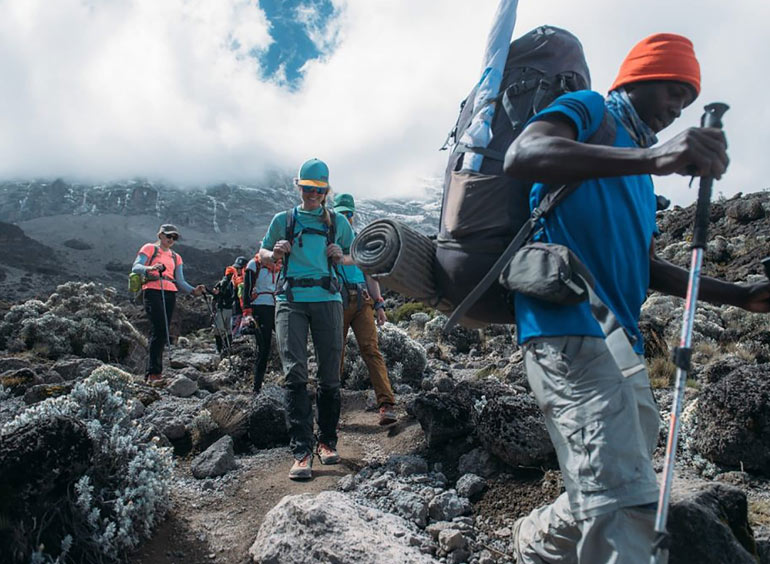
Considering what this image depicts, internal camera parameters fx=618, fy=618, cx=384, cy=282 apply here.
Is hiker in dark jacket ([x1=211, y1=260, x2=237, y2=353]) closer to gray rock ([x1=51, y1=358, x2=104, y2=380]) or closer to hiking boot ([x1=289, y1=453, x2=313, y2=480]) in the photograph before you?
gray rock ([x1=51, y1=358, x2=104, y2=380])

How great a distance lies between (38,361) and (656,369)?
9.30 m

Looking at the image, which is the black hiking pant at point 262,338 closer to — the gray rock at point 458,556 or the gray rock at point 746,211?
the gray rock at point 458,556

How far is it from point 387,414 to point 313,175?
2278 mm

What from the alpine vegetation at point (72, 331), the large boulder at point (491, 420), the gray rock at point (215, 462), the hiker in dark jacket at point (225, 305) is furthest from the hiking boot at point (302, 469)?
the alpine vegetation at point (72, 331)

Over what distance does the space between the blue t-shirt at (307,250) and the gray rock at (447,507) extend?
Answer: 1652mm

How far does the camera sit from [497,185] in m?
2.11

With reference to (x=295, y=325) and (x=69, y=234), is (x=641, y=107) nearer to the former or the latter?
(x=295, y=325)

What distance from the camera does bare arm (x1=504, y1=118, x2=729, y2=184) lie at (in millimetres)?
1629

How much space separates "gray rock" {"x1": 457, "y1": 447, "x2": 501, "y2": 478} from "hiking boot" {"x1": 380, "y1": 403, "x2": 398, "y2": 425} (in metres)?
1.44

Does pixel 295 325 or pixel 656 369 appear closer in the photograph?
pixel 295 325

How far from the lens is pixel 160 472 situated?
3578mm

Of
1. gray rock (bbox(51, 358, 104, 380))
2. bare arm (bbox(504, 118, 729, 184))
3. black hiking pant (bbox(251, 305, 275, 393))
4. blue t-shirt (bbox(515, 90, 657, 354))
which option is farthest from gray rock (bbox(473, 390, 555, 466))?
gray rock (bbox(51, 358, 104, 380))

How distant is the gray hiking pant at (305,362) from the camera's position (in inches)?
171

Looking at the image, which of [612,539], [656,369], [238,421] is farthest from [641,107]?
[656,369]
